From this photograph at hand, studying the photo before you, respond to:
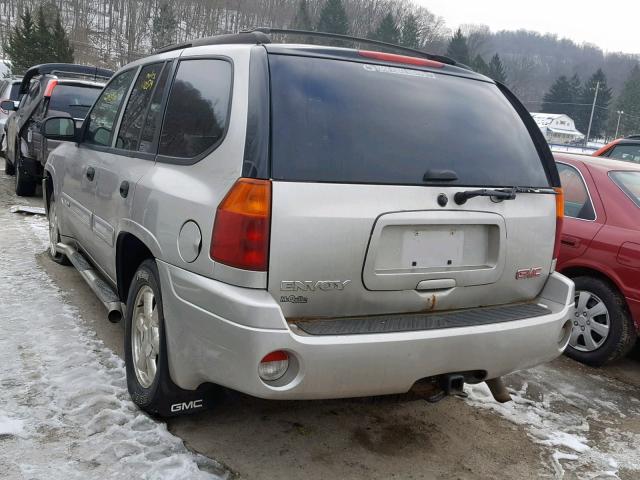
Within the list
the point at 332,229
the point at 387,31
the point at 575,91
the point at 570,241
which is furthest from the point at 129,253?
the point at 575,91

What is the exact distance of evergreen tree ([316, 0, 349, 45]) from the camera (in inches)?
2628

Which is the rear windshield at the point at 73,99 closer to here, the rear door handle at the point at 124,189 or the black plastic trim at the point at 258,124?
the rear door handle at the point at 124,189

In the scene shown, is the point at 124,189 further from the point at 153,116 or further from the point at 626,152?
the point at 626,152

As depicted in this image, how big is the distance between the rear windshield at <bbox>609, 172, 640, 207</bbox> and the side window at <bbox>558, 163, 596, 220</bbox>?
24cm

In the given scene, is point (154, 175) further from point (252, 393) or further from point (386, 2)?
point (386, 2)

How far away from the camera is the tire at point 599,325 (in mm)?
4285

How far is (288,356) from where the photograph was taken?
7.68ft

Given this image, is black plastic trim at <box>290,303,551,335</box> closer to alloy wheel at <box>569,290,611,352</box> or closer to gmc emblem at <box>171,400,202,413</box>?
gmc emblem at <box>171,400,202,413</box>

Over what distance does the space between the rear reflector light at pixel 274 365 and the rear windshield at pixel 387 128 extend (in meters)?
0.70

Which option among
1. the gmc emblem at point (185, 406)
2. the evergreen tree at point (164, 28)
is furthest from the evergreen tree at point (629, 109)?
the gmc emblem at point (185, 406)

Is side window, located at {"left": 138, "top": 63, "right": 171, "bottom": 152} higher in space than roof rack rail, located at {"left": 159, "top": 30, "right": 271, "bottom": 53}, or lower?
lower

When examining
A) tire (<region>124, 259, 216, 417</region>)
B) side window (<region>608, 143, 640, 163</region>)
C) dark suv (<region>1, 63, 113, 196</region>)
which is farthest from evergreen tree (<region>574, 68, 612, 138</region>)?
tire (<region>124, 259, 216, 417</region>)

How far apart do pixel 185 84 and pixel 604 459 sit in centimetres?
295

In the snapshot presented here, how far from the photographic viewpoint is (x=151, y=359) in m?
3.05
